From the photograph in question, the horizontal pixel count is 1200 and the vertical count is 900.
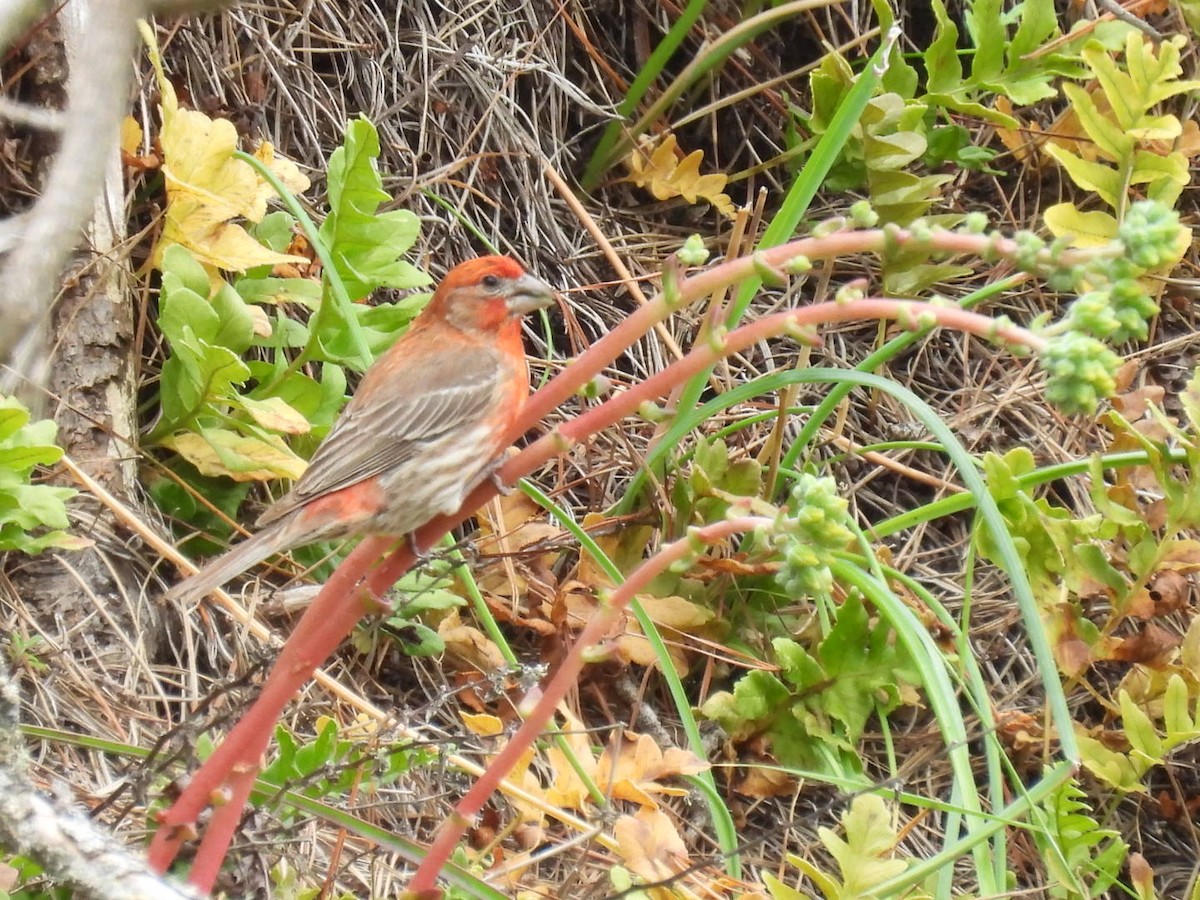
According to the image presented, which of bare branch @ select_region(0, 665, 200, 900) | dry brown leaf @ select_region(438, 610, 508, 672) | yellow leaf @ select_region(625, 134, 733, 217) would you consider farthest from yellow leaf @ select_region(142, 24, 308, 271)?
bare branch @ select_region(0, 665, 200, 900)

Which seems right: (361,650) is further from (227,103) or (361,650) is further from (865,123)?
(865,123)

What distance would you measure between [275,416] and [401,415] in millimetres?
337

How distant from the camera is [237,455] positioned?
147 inches

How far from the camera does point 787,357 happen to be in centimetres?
494

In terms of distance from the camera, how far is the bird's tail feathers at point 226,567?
9.93 ft

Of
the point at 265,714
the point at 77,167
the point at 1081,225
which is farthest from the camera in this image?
the point at 1081,225

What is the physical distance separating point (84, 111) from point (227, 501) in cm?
282

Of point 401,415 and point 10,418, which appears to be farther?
point 401,415

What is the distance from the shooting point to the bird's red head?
3855 millimetres

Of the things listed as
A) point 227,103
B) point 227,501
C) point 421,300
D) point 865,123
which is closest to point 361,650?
point 227,501

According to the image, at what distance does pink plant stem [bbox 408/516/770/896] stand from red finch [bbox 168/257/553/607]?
98cm

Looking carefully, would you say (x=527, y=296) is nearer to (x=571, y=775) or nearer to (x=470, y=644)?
(x=470, y=644)

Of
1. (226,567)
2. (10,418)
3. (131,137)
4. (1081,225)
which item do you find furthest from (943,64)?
(10,418)

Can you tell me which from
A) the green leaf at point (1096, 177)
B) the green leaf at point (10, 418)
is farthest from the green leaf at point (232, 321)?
the green leaf at point (1096, 177)
